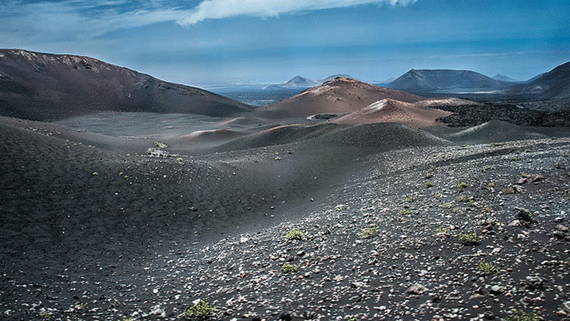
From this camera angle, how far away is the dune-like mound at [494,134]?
3119 centimetres

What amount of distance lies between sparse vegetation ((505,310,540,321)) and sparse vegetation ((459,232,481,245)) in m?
2.76

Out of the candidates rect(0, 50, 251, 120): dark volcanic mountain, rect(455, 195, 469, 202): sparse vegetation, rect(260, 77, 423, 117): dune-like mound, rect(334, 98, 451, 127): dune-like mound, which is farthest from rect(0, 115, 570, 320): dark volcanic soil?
rect(260, 77, 423, 117): dune-like mound

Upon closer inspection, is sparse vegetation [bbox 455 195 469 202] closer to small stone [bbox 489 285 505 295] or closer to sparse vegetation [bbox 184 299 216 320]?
small stone [bbox 489 285 505 295]

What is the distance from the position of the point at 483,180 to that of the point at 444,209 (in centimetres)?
315

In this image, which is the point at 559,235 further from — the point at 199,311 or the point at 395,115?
the point at 395,115

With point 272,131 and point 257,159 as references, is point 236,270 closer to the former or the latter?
point 257,159

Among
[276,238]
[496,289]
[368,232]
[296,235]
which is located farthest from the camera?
[276,238]

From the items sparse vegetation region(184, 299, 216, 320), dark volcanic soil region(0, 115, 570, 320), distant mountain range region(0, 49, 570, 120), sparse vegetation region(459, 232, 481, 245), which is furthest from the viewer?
distant mountain range region(0, 49, 570, 120)

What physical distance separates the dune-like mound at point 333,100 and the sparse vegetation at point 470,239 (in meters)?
78.5

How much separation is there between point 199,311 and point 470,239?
651cm

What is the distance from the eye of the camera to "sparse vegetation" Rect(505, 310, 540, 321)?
17.3ft

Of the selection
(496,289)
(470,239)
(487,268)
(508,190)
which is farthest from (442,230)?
(508,190)

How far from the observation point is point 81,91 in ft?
279

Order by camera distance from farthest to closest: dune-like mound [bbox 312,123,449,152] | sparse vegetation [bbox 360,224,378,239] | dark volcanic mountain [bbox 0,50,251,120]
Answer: dark volcanic mountain [bbox 0,50,251,120] → dune-like mound [bbox 312,123,449,152] → sparse vegetation [bbox 360,224,378,239]
